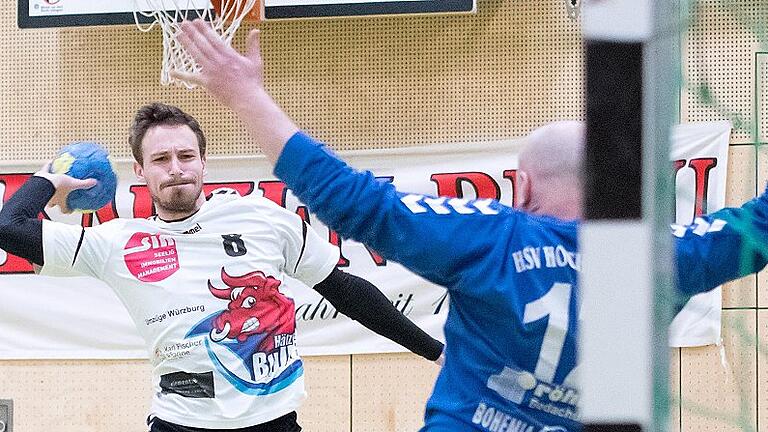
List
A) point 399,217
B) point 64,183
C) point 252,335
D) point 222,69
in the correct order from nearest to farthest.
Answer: point 222,69 < point 399,217 < point 252,335 < point 64,183

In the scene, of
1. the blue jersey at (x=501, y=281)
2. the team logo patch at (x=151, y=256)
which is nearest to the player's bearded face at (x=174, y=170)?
the team logo patch at (x=151, y=256)

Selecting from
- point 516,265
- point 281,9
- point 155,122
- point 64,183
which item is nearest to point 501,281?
point 516,265

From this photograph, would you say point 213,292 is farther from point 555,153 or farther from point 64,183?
point 555,153

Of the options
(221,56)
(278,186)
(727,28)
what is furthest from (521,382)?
(278,186)

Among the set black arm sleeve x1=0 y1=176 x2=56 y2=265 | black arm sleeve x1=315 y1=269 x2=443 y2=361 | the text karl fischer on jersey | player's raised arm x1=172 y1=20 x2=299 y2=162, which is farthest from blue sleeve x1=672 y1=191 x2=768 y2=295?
black arm sleeve x1=0 y1=176 x2=56 y2=265

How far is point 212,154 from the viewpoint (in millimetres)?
6875

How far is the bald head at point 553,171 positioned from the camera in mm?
2629

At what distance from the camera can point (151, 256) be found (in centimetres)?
418

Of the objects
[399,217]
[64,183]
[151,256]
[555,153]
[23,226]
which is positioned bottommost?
[151,256]

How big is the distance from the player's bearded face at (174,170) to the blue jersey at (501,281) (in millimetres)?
1715

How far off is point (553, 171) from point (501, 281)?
0.88ft

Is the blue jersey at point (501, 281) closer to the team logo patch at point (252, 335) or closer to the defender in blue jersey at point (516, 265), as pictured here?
the defender in blue jersey at point (516, 265)

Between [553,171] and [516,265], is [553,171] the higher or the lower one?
the higher one

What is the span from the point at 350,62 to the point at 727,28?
127 inches
